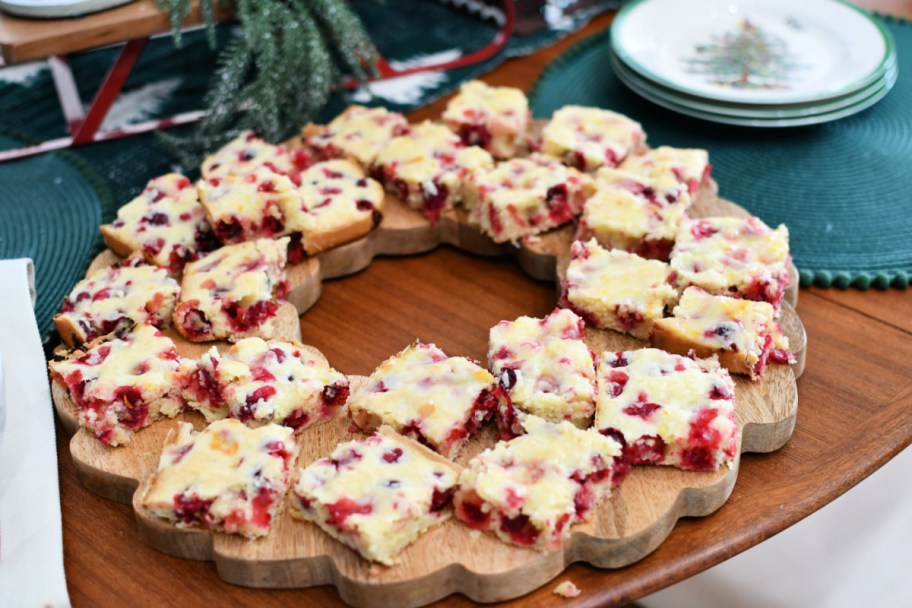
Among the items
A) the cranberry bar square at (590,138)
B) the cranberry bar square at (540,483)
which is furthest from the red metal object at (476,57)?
the cranberry bar square at (540,483)

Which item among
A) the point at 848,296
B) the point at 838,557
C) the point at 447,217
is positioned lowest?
the point at 838,557

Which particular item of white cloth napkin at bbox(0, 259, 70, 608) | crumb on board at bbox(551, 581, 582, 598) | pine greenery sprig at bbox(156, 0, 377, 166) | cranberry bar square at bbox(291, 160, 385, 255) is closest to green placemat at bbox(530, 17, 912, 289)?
pine greenery sprig at bbox(156, 0, 377, 166)

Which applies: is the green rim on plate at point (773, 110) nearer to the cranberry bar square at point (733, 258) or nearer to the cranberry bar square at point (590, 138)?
the cranberry bar square at point (590, 138)

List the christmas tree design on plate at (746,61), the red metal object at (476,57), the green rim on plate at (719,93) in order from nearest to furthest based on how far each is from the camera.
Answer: the green rim on plate at (719,93), the christmas tree design on plate at (746,61), the red metal object at (476,57)

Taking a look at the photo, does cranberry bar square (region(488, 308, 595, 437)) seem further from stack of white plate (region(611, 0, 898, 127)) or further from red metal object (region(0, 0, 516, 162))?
red metal object (region(0, 0, 516, 162))

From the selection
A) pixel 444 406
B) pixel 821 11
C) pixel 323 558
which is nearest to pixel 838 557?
pixel 444 406

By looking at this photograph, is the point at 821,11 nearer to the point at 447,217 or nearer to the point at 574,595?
the point at 447,217
